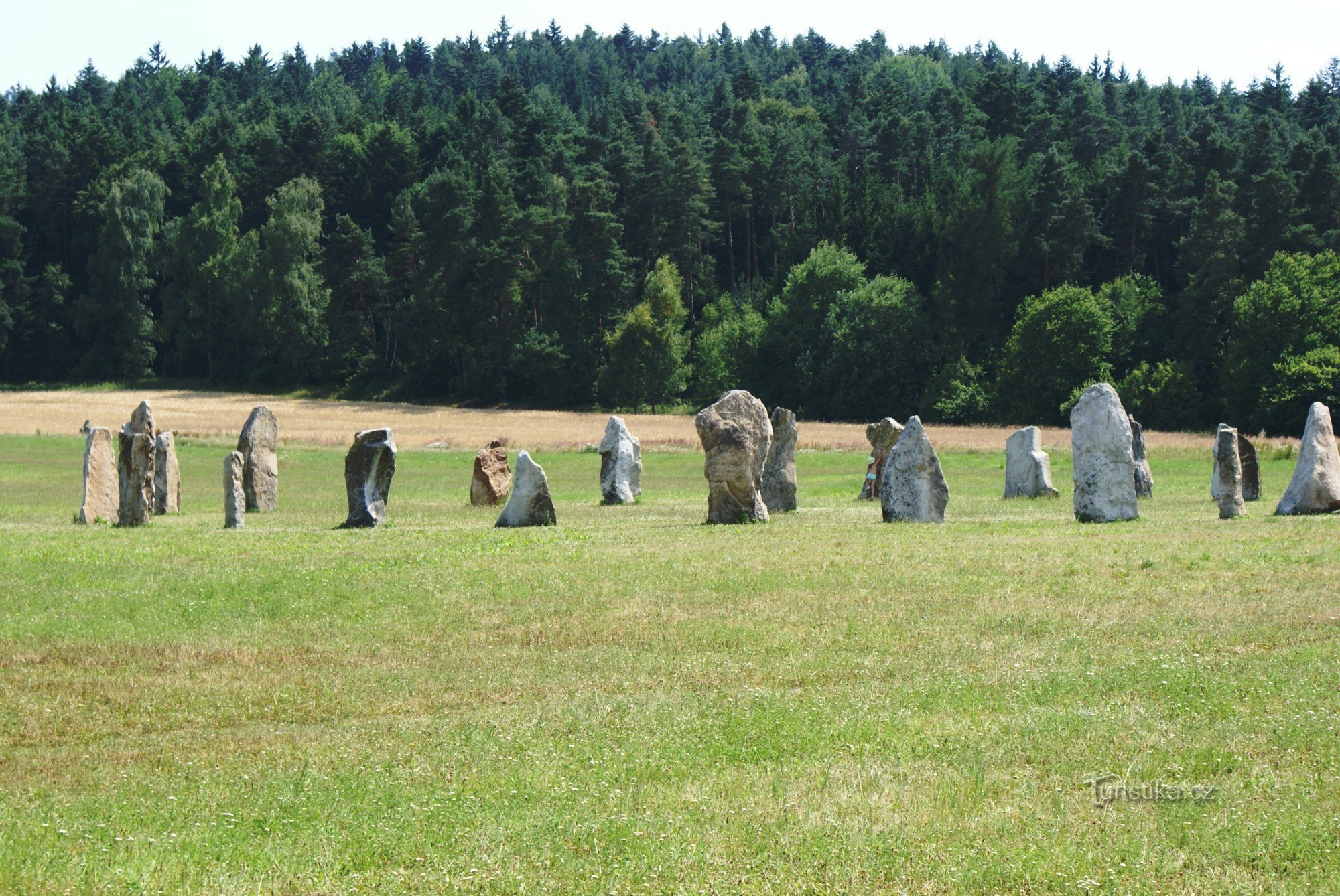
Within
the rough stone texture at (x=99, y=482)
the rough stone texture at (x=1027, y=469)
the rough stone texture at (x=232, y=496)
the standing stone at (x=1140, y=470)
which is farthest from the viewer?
the rough stone texture at (x=1027, y=469)

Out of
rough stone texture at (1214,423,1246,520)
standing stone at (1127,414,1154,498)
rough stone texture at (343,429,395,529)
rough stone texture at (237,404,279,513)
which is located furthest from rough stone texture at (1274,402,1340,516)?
rough stone texture at (237,404,279,513)

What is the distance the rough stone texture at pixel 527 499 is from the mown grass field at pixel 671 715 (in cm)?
401

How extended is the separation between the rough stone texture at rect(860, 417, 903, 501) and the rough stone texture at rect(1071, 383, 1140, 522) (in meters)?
7.69

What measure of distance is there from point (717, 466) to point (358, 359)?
90041mm

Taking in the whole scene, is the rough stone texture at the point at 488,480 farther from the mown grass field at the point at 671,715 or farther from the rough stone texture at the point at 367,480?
the mown grass field at the point at 671,715

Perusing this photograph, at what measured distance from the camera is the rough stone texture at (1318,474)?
22.2 m

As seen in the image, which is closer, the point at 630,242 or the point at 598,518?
the point at 598,518

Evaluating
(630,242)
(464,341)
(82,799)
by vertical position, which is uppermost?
(630,242)

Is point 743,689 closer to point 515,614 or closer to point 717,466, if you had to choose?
point 515,614

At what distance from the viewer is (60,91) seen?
160625 mm

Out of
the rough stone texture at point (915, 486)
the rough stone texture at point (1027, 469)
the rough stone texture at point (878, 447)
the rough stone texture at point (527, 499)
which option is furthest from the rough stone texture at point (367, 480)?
the rough stone texture at point (1027, 469)

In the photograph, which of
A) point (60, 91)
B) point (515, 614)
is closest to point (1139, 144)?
point (515, 614)

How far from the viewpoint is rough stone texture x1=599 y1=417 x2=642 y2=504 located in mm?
30953

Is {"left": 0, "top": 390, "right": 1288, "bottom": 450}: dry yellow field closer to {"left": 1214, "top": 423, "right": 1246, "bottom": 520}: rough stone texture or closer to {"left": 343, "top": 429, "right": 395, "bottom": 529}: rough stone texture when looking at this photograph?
{"left": 1214, "top": 423, "right": 1246, "bottom": 520}: rough stone texture
